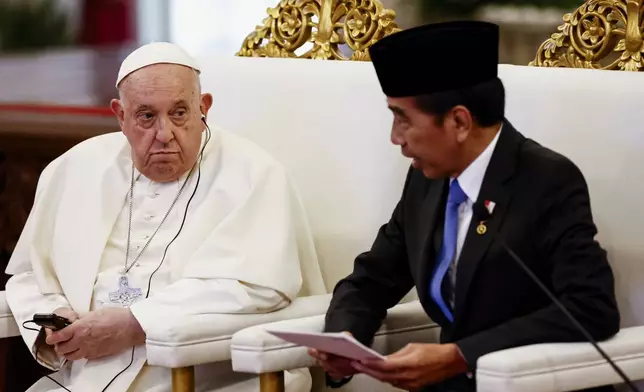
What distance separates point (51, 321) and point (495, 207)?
1.33 metres

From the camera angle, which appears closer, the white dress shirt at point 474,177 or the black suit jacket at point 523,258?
the black suit jacket at point 523,258

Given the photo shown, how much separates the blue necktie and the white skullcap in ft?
3.56

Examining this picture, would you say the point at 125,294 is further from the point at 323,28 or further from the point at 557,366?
the point at 557,366

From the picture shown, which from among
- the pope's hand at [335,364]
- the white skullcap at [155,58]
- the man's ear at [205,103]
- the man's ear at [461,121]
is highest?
the man's ear at [461,121]

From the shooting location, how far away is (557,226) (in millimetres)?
2764

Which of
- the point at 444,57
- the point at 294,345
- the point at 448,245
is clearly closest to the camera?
the point at 444,57

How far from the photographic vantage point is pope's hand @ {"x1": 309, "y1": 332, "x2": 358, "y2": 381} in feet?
9.39

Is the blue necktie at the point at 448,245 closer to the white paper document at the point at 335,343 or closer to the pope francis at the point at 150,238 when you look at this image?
the white paper document at the point at 335,343

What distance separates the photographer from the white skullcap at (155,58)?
3.61 meters

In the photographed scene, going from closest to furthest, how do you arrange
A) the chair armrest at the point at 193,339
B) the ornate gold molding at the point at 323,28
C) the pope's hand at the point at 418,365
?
the pope's hand at the point at 418,365
the chair armrest at the point at 193,339
the ornate gold molding at the point at 323,28

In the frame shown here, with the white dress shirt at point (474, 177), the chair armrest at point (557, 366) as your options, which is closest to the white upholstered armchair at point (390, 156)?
the chair armrest at point (557, 366)

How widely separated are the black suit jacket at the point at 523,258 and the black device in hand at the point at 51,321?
0.85 metres

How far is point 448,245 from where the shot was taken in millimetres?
2943

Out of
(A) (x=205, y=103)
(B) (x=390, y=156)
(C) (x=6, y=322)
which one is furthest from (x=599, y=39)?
(C) (x=6, y=322)
